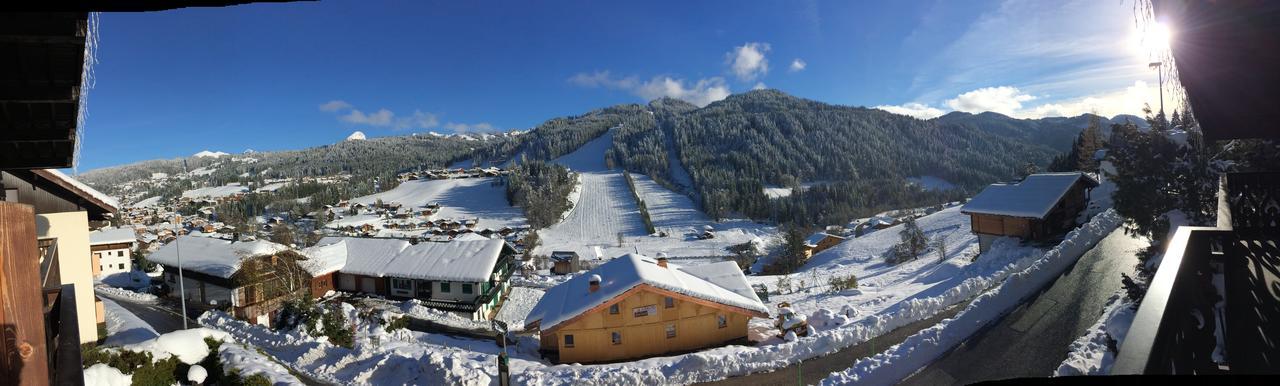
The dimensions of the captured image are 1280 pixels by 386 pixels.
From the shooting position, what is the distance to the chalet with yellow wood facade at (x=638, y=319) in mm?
16312

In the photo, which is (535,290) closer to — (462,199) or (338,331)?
(338,331)

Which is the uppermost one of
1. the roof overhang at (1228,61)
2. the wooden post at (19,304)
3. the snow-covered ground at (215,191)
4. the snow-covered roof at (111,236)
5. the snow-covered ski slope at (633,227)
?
the snow-covered ground at (215,191)

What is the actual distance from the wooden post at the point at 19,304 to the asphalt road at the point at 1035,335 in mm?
11942

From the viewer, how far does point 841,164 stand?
137 meters

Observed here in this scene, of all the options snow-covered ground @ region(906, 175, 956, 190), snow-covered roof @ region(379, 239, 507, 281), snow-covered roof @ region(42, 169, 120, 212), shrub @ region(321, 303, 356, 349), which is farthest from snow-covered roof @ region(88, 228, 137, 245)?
snow-covered ground @ region(906, 175, 956, 190)

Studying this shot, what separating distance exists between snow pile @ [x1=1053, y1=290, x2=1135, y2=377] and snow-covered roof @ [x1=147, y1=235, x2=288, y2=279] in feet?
93.5

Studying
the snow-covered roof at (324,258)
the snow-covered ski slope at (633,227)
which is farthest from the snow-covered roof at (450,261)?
Result: the snow-covered ski slope at (633,227)

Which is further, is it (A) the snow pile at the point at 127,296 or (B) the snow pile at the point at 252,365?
(A) the snow pile at the point at 127,296

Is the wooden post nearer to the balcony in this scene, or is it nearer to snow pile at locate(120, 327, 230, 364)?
the balcony

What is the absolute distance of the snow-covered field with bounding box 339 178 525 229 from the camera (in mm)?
92938

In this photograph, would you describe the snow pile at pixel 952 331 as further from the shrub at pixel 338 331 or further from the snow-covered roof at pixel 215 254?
the snow-covered roof at pixel 215 254

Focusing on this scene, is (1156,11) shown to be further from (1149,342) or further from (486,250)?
(486,250)

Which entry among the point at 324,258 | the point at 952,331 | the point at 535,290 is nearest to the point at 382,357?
the point at 952,331

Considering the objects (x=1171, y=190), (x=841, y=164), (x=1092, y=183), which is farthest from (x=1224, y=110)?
(x=841, y=164)
